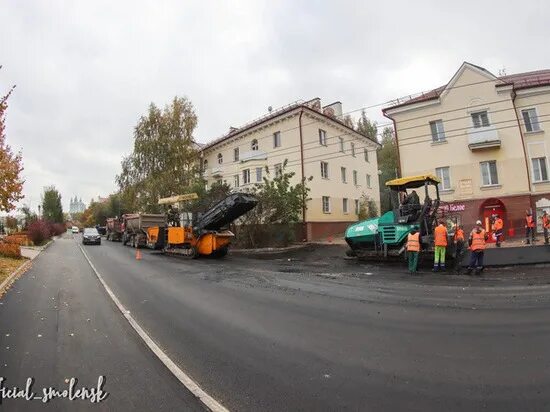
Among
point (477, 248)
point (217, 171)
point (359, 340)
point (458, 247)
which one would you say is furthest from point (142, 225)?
point (359, 340)

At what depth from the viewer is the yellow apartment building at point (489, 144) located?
24531mm

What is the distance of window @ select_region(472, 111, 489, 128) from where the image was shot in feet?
83.3

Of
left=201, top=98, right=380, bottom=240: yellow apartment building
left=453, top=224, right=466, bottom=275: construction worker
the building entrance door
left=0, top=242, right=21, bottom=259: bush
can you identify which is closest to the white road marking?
left=453, top=224, right=466, bottom=275: construction worker

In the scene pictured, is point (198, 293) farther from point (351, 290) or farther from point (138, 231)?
point (138, 231)

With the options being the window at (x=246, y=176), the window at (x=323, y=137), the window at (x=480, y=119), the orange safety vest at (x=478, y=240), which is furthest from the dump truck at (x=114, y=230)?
the orange safety vest at (x=478, y=240)

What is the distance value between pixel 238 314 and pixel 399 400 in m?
4.44

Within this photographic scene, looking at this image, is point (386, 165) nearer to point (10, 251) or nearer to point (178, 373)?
point (10, 251)

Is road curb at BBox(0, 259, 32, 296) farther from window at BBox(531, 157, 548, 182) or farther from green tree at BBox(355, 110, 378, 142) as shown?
green tree at BBox(355, 110, 378, 142)

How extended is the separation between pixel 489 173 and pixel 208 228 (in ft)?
60.2

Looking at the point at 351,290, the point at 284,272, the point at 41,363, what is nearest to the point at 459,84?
the point at 284,272

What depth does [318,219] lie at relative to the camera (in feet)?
107

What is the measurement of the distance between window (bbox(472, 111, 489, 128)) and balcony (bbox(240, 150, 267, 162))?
54.8ft

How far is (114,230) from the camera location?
44.3 m

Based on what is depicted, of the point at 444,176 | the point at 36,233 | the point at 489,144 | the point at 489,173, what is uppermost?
the point at 489,144
